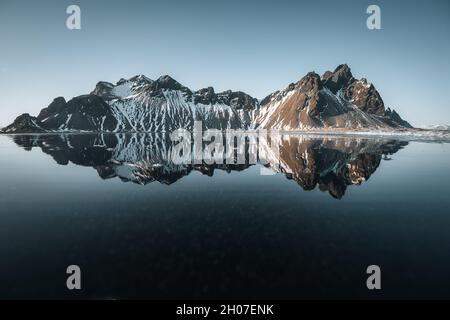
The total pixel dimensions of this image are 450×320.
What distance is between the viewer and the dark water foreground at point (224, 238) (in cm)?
1587

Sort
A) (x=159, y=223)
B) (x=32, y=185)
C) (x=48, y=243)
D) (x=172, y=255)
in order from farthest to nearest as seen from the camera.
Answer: (x=32, y=185) < (x=159, y=223) < (x=48, y=243) < (x=172, y=255)

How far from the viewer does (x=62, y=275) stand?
55.5 ft

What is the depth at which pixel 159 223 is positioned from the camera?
25.0 m

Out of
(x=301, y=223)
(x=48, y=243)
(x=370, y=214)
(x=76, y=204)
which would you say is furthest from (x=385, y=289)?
(x=76, y=204)

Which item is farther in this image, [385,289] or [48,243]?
[48,243]

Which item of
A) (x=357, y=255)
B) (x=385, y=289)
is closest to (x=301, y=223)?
(x=357, y=255)

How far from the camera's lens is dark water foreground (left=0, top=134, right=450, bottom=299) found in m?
15.9

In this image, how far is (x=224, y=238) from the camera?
21.8 metres

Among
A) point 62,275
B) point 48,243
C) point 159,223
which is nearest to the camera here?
point 62,275
